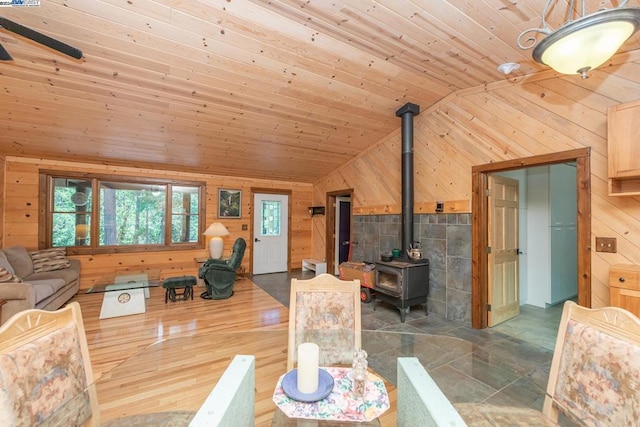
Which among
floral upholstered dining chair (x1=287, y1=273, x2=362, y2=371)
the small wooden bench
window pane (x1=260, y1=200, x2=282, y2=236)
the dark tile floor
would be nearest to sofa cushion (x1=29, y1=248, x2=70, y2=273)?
window pane (x1=260, y1=200, x2=282, y2=236)

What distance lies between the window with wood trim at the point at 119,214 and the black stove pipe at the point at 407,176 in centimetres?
418

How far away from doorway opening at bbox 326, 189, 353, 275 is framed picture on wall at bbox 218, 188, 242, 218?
6.68 ft

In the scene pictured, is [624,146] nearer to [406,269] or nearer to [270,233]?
[406,269]

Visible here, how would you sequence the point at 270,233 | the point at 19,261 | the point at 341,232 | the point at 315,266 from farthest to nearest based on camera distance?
the point at 270,233 < the point at 341,232 < the point at 315,266 < the point at 19,261

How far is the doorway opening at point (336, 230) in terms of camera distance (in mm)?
6035

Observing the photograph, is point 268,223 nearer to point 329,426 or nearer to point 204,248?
point 204,248

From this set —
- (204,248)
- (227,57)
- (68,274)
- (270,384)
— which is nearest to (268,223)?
(204,248)

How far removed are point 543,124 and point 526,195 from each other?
188 cm

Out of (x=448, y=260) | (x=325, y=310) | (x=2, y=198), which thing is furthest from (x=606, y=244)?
(x=2, y=198)

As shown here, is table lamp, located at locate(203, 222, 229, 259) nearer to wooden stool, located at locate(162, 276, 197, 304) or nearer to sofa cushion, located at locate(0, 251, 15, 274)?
wooden stool, located at locate(162, 276, 197, 304)

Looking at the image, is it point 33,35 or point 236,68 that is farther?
point 236,68

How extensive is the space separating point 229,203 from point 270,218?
1035 mm

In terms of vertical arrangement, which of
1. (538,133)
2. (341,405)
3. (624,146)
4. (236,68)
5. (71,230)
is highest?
(236,68)

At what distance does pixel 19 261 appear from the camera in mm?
3727
